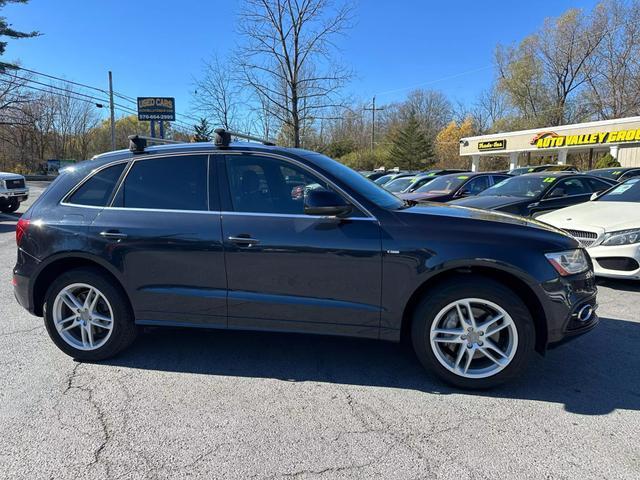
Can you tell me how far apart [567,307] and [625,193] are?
498 centimetres

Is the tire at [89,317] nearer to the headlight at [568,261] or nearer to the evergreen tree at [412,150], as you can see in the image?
the headlight at [568,261]

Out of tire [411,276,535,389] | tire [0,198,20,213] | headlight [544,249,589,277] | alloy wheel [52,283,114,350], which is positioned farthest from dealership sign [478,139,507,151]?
alloy wheel [52,283,114,350]

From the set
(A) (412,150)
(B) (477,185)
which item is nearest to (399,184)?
(B) (477,185)

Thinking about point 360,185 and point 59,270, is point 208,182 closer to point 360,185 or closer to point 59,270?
point 360,185

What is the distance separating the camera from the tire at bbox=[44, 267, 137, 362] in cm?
357

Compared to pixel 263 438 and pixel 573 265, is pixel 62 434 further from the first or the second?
pixel 573 265

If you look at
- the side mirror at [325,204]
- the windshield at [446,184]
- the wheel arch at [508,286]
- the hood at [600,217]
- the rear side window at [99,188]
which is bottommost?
the wheel arch at [508,286]

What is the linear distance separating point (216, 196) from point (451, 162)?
170 ft

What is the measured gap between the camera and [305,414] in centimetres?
285

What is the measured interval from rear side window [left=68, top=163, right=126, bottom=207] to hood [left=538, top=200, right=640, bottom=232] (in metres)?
5.80

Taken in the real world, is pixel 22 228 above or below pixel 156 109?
below

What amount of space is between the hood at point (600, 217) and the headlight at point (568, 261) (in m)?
3.03

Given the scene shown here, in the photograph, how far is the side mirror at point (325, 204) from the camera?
10.1ft

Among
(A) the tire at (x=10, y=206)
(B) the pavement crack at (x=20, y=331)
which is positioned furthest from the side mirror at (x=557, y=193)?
(A) the tire at (x=10, y=206)
